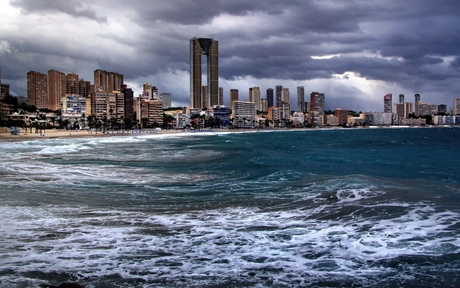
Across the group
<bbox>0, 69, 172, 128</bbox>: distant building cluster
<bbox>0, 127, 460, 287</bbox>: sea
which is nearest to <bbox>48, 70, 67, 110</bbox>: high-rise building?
<bbox>0, 69, 172, 128</bbox>: distant building cluster

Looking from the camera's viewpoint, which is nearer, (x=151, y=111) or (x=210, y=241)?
(x=210, y=241)

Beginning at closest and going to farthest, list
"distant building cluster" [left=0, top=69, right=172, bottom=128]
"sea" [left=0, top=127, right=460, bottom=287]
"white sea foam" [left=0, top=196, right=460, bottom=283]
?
"sea" [left=0, top=127, right=460, bottom=287]
"white sea foam" [left=0, top=196, right=460, bottom=283]
"distant building cluster" [left=0, top=69, right=172, bottom=128]

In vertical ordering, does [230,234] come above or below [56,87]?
below

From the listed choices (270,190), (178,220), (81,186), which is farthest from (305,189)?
(81,186)

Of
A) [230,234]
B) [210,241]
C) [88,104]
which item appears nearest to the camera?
[210,241]

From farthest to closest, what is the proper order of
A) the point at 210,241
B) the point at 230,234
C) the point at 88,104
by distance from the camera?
the point at 88,104, the point at 230,234, the point at 210,241

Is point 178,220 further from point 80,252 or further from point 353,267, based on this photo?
point 353,267

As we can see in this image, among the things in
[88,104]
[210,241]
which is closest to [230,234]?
[210,241]

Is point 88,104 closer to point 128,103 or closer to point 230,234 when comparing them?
point 128,103

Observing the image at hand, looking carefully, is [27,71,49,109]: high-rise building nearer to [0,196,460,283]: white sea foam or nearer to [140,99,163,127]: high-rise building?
[140,99,163,127]: high-rise building

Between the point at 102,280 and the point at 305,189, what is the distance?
10267 millimetres

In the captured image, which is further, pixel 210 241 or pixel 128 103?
pixel 128 103

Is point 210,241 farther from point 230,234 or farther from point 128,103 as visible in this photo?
point 128,103

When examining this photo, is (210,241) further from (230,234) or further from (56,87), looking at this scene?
(56,87)
